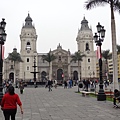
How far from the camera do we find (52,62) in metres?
93.0

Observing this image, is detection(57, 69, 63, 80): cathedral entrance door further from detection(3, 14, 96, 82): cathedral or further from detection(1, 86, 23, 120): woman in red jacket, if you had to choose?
detection(1, 86, 23, 120): woman in red jacket

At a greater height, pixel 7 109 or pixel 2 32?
pixel 2 32

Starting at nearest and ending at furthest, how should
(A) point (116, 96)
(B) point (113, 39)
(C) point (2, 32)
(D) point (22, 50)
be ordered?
(A) point (116, 96), (C) point (2, 32), (B) point (113, 39), (D) point (22, 50)

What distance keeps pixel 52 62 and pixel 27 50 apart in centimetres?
1129

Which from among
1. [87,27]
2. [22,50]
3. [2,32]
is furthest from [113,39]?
[87,27]

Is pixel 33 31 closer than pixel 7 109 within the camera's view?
No

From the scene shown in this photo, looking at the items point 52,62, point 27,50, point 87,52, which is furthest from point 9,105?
point 52,62

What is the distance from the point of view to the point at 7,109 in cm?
684

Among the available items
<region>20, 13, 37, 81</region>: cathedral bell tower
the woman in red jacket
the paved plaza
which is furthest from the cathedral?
the woman in red jacket

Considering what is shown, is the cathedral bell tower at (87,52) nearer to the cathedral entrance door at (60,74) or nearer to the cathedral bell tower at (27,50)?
the cathedral entrance door at (60,74)

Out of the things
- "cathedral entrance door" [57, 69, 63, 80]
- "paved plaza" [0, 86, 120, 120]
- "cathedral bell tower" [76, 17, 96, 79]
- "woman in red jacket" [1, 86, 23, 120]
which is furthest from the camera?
"cathedral entrance door" [57, 69, 63, 80]

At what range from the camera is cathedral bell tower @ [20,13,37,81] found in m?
87.7

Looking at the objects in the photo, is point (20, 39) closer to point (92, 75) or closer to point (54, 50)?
point (54, 50)

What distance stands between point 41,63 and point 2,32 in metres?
77.3
